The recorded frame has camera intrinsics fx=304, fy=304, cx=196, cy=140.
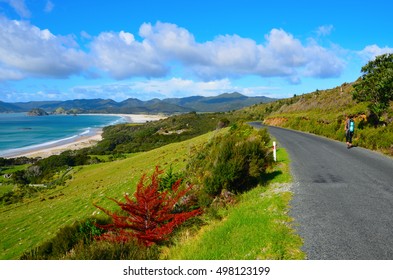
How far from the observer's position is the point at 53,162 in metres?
54.9

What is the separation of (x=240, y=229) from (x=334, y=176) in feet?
21.7

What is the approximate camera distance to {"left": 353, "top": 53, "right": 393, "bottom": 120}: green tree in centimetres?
2131

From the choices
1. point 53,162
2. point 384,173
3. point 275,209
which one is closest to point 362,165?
point 384,173

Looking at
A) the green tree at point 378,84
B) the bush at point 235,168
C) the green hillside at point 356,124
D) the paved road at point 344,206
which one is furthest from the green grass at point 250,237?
the green tree at point 378,84

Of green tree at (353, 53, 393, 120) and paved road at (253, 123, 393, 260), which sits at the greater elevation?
green tree at (353, 53, 393, 120)

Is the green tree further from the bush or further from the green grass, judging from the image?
the green grass

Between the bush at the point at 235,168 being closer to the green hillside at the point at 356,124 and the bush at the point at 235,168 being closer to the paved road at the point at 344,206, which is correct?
the paved road at the point at 344,206

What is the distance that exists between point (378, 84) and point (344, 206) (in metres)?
16.6

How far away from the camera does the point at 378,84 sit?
21.7 m

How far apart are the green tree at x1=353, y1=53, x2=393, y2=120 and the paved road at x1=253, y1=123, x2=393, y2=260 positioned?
24.7ft

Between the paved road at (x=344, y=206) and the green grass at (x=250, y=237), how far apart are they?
361 millimetres

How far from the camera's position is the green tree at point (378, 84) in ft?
69.9

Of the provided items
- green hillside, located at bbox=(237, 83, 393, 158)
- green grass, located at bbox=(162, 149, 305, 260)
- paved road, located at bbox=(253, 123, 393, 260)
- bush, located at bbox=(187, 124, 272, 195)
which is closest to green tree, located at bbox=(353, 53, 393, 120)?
green hillside, located at bbox=(237, 83, 393, 158)

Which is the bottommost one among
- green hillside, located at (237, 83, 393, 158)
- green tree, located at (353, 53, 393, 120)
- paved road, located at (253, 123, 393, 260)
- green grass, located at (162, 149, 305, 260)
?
green grass, located at (162, 149, 305, 260)
